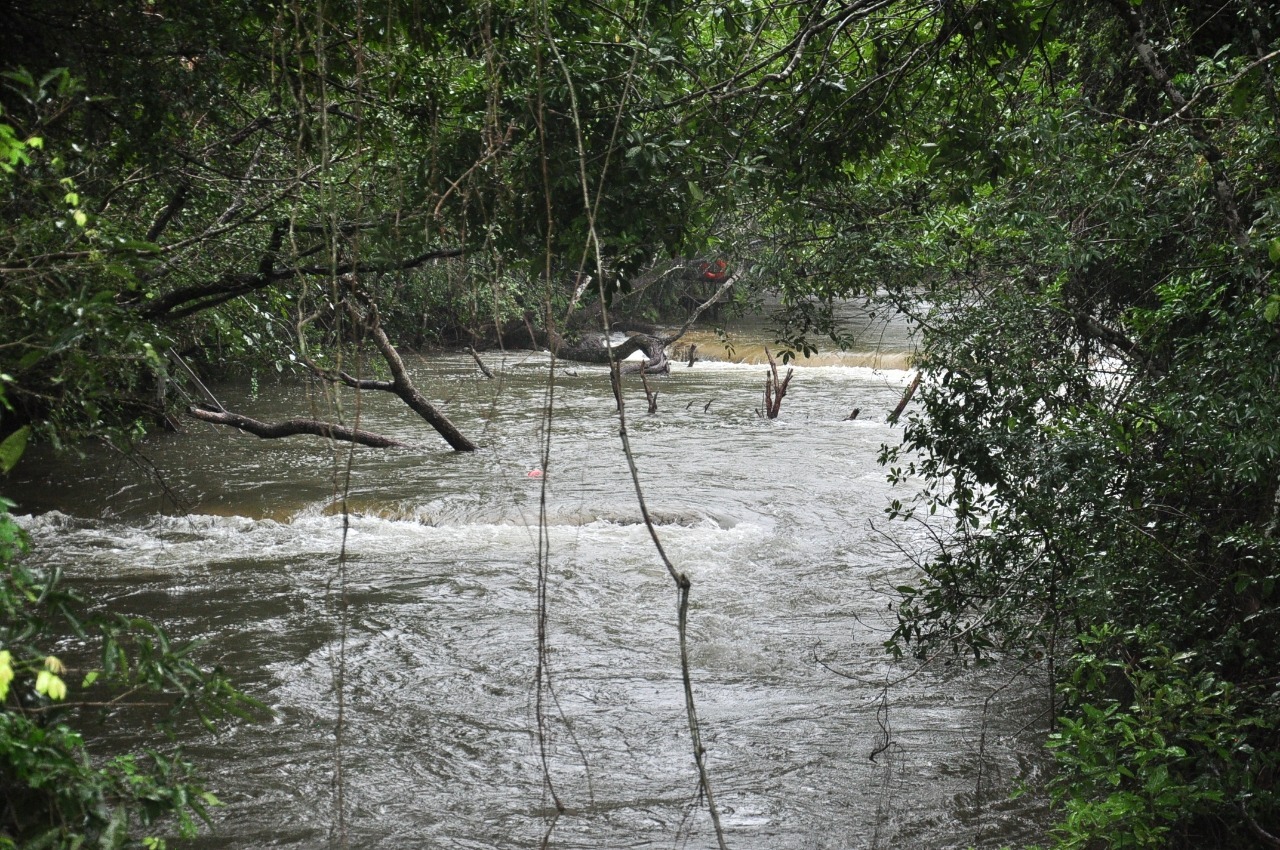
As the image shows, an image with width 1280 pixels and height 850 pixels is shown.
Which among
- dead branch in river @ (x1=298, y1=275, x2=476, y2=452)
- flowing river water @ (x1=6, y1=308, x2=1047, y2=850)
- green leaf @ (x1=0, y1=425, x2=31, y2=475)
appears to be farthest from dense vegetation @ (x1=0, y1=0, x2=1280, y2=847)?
dead branch in river @ (x1=298, y1=275, x2=476, y2=452)

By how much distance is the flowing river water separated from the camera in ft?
16.4

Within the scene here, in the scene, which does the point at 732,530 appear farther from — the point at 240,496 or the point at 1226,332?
the point at 1226,332

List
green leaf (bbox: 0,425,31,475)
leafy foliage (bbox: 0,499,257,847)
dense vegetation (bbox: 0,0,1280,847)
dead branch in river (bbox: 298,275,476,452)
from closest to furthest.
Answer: leafy foliage (bbox: 0,499,257,847) < green leaf (bbox: 0,425,31,475) < dense vegetation (bbox: 0,0,1280,847) < dead branch in river (bbox: 298,275,476,452)

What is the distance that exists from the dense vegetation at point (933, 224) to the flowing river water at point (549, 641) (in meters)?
0.84

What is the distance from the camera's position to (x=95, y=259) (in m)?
2.80

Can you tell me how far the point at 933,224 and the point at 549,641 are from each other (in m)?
3.79

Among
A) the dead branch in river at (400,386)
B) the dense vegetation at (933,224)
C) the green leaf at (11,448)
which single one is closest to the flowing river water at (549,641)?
the dead branch in river at (400,386)

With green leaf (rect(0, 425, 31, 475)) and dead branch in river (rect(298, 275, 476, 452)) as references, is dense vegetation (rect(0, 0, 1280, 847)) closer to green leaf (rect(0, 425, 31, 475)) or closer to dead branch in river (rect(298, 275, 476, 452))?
green leaf (rect(0, 425, 31, 475))

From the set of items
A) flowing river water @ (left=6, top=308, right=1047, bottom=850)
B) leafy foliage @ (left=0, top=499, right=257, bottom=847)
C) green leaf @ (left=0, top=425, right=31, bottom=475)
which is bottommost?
flowing river water @ (left=6, top=308, right=1047, bottom=850)

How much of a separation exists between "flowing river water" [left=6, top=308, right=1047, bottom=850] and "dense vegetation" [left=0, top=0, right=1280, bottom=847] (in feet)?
2.77

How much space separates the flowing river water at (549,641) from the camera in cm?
498

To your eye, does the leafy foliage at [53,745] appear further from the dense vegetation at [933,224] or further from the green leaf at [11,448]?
the green leaf at [11,448]

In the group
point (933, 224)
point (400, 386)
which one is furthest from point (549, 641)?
point (400, 386)

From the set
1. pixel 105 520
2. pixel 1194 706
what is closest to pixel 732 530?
pixel 105 520
